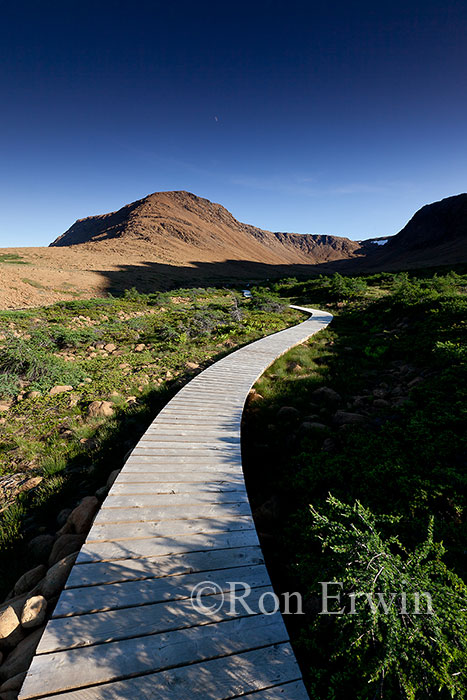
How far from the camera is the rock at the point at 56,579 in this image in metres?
2.31

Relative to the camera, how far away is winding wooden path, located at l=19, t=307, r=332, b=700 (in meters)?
1.63

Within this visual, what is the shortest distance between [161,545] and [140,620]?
608mm

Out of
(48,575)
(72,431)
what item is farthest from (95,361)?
(48,575)

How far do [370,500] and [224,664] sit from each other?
2.17 meters

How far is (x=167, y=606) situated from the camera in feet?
6.66

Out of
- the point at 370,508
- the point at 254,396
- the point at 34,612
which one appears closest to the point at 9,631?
the point at 34,612

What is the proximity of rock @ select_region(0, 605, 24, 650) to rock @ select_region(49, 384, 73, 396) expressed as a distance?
16.6ft

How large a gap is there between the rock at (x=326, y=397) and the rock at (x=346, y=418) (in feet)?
2.32

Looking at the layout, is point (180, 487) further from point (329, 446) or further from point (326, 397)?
point (326, 397)

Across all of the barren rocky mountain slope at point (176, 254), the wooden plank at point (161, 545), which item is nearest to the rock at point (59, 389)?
the wooden plank at point (161, 545)

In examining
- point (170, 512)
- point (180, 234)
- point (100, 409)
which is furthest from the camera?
point (180, 234)

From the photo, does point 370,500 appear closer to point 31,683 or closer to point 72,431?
point 31,683

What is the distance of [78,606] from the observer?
201cm

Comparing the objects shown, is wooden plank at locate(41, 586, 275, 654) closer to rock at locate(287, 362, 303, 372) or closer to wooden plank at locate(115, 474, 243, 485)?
wooden plank at locate(115, 474, 243, 485)
